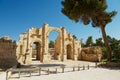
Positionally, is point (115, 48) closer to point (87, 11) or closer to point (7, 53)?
point (87, 11)

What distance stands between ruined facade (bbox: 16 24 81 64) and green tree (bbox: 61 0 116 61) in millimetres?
7751

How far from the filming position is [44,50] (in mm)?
25594

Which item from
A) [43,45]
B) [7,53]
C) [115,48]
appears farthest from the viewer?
[115,48]

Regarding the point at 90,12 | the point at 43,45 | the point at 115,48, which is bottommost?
the point at 115,48

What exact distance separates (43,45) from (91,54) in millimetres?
10825

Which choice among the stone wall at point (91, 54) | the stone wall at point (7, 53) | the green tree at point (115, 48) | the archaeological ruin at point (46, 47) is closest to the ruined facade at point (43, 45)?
the archaeological ruin at point (46, 47)

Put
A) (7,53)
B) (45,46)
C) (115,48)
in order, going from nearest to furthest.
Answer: (7,53) → (45,46) → (115,48)

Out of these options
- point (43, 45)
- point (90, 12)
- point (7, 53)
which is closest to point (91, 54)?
point (43, 45)

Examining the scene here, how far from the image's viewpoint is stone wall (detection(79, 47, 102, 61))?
28263 millimetres

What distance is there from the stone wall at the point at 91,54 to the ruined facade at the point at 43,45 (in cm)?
135

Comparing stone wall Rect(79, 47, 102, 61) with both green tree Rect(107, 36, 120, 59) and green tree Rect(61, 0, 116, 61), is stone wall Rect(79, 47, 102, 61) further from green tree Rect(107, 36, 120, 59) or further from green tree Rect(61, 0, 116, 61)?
green tree Rect(61, 0, 116, 61)

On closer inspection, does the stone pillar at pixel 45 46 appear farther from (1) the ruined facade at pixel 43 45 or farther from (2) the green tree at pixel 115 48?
(2) the green tree at pixel 115 48

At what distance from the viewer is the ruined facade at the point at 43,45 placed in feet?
78.2

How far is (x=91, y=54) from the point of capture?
2920 centimetres
